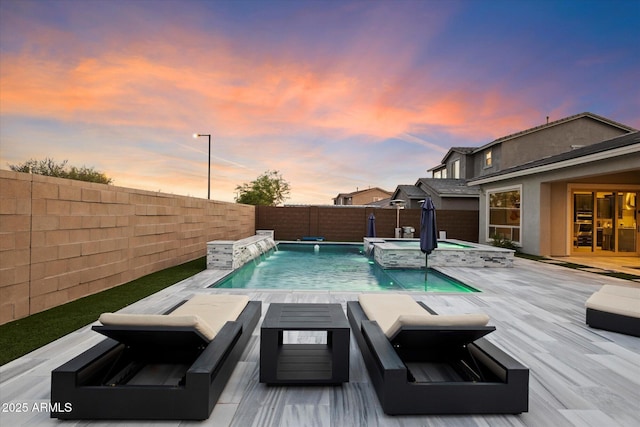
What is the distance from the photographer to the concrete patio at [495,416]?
2.29m

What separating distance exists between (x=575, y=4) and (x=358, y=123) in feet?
27.8

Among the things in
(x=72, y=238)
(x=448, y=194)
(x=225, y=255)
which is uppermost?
(x=448, y=194)

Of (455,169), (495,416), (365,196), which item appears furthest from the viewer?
(365,196)

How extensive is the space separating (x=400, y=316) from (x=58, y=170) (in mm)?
17598

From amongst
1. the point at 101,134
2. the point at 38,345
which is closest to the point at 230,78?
the point at 101,134

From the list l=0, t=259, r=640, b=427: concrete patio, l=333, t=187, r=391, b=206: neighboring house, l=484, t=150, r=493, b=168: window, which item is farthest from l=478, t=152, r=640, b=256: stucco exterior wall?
l=333, t=187, r=391, b=206: neighboring house

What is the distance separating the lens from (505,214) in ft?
44.6

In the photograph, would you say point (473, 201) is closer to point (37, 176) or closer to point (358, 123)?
point (358, 123)

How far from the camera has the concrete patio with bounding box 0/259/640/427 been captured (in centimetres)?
229

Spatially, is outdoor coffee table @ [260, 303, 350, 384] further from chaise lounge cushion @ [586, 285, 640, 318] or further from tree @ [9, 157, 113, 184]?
tree @ [9, 157, 113, 184]

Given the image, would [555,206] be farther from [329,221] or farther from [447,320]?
[447,320]

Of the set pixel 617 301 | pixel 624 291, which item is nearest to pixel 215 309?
pixel 617 301

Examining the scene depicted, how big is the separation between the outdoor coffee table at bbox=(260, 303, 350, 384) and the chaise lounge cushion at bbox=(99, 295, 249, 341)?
485mm

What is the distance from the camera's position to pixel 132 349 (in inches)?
109
